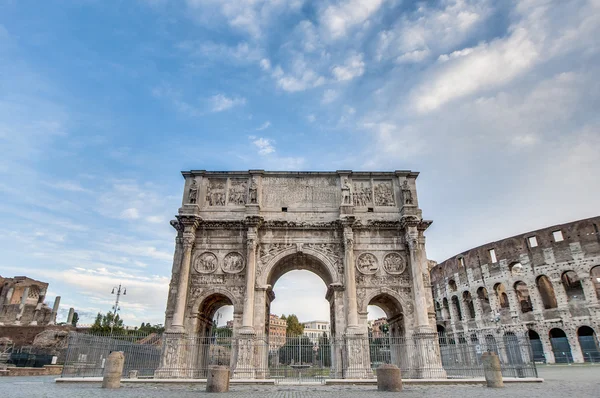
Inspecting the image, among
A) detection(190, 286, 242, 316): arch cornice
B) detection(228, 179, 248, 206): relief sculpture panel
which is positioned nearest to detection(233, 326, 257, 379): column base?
detection(190, 286, 242, 316): arch cornice

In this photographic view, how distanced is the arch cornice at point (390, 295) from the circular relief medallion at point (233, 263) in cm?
592

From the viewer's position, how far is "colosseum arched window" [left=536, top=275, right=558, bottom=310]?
29484 mm

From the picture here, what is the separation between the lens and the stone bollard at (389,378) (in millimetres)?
9438

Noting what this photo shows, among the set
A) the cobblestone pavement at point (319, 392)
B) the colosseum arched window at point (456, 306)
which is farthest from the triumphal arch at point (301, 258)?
the colosseum arched window at point (456, 306)

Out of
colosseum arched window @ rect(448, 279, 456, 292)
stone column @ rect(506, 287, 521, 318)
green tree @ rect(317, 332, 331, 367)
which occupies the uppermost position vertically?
colosseum arched window @ rect(448, 279, 456, 292)

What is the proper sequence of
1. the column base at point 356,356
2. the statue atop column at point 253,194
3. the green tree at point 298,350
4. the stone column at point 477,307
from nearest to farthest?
the green tree at point 298,350 → the column base at point 356,356 → the statue atop column at point 253,194 → the stone column at point 477,307

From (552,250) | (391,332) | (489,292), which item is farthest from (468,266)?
(391,332)

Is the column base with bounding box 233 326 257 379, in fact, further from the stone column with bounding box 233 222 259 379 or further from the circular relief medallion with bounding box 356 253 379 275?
the circular relief medallion with bounding box 356 253 379 275

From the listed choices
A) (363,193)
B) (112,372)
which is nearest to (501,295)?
(363,193)

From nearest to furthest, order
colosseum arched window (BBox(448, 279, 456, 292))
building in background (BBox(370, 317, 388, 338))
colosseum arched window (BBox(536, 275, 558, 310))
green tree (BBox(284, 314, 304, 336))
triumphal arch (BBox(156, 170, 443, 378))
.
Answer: triumphal arch (BBox(156, 170, 443, 378)), colosseum arched window (BBox(536, 275, 558, 310)), colosseum arched window (BBox(448, 279, 456, 292)), building in background (BBox(370, 317, 388, 338)), green tree (BBox(284, 314, 304, 336))

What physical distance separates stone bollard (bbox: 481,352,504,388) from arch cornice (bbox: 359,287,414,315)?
5.56 m

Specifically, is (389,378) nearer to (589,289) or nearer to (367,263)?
(367,263)

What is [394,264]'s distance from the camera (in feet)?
55.7

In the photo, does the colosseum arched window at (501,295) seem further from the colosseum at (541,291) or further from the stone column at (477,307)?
the stone column at (477,307)
